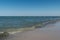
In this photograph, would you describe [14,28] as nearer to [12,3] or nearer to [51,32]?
[12,3]

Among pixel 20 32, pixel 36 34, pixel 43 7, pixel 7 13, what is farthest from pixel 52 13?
pixel 7 13

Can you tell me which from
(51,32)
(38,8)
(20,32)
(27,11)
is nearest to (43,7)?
(38,8)

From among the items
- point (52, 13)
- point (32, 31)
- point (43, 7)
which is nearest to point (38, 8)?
point (43, 7)

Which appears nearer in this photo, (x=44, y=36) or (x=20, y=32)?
(x=44, y=36)

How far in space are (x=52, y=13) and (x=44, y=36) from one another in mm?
390

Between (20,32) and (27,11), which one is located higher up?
(27,11)

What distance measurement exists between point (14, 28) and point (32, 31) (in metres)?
0.31

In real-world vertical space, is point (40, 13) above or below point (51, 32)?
above

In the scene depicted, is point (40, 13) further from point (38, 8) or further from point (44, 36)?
point (44, 36)

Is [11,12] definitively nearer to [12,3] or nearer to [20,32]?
[12,3]

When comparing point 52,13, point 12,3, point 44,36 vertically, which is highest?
point 12,3

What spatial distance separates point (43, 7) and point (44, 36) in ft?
1.50

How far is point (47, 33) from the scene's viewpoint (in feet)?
6.20

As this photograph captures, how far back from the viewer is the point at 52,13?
6.29 ft
